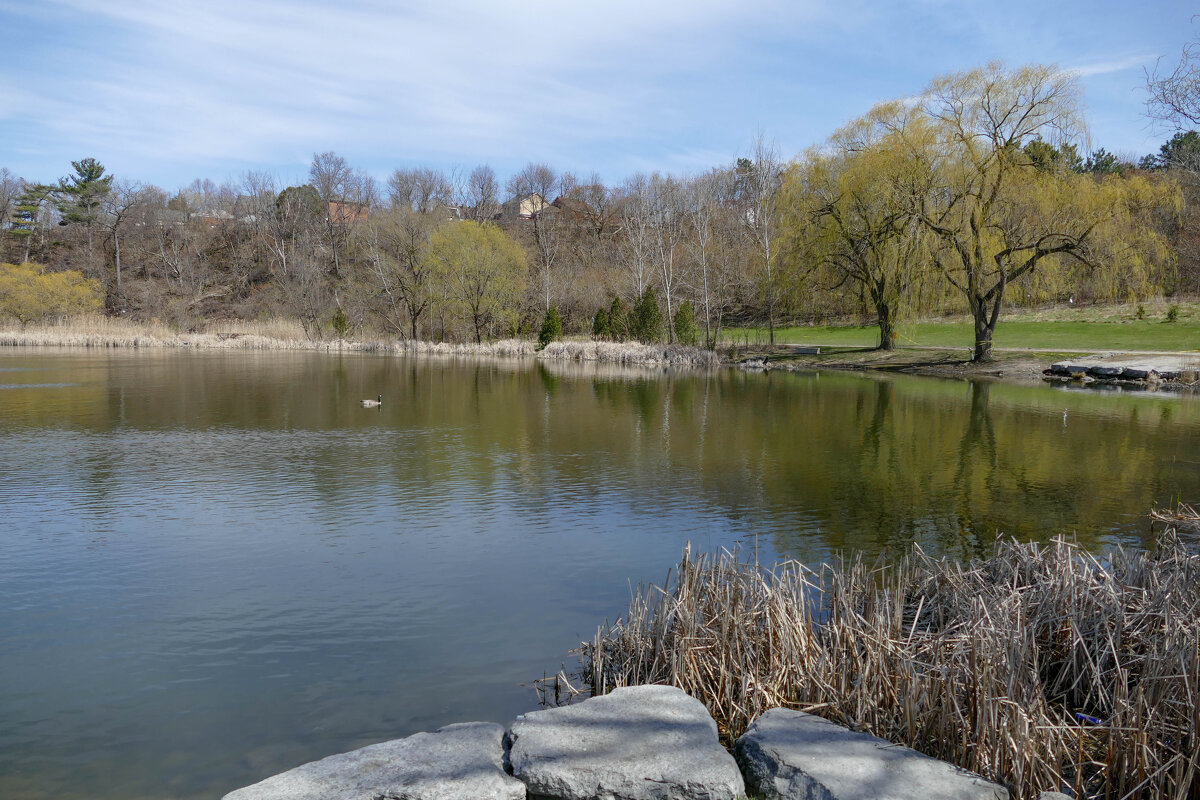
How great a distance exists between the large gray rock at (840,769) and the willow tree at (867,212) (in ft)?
110

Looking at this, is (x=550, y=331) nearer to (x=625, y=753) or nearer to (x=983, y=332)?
(x=983, y=332)

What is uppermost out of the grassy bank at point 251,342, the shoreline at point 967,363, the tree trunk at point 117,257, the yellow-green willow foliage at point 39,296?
the tree trunk at point 117,257

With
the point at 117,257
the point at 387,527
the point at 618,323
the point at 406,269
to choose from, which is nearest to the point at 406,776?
the point at 387,527

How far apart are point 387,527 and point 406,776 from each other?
6436 millimetres

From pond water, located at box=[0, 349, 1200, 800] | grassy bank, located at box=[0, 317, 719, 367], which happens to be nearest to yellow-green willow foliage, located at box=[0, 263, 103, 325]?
grassy bank, located at box=[0, 317, 719, 367]

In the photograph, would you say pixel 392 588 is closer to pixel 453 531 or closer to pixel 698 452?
pixel 453 531

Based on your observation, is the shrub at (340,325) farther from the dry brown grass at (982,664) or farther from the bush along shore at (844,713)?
the bush along shore at (844,713)

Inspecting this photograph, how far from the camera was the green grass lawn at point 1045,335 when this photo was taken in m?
37.4

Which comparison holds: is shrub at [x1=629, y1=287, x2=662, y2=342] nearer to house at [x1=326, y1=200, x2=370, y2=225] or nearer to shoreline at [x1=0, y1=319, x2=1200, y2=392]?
shoreline at [x1=0, y1=319, x2=1200, y2=392]

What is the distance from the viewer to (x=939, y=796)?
4066 mm

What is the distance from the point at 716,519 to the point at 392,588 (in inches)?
183

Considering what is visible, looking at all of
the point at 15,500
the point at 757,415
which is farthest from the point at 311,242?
the point at 15,500

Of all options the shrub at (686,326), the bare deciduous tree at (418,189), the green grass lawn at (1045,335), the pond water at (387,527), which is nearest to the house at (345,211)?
the bare deciduous tree at (418,189)

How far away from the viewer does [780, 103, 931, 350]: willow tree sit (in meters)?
35.0
